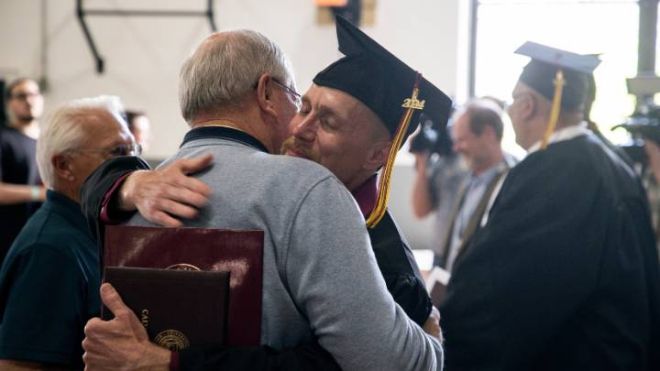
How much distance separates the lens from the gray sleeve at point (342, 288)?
1.50 m

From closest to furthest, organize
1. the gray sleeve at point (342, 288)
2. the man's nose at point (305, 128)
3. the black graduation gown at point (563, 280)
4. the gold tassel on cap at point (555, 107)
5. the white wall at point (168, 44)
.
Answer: the gray sleeve at point (342, 288), the man's nose at point (305, 128), the black graduation gown at point (563, 280), the gold tassel on cap at point (555, 107), the white wall at point (168, 44)

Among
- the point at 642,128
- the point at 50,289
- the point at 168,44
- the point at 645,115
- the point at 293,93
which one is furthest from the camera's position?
the point at 168,44

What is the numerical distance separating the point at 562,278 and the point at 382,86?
1.34 metres

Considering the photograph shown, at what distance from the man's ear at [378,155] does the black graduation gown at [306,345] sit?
0.10 m

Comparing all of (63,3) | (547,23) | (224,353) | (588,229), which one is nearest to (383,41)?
(547,23)

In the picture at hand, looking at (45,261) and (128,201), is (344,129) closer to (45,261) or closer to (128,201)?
(128,201)

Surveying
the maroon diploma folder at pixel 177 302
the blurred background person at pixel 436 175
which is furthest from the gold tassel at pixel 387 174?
the blurred background person at pixel 436 175

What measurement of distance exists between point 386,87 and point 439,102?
5.2 inches

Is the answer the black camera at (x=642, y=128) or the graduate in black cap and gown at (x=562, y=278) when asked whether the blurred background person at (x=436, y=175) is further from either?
the graduate in black cap and gown at (x=562, y=278)

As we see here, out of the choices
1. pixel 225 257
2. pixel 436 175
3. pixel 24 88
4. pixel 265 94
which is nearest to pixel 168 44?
pixel 24 88

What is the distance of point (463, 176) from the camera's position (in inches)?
207

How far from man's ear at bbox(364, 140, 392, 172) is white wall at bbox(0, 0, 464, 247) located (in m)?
5.90

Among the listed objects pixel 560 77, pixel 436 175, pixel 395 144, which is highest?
pixel 395 144

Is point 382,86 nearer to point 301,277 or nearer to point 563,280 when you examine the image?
point 301,277
